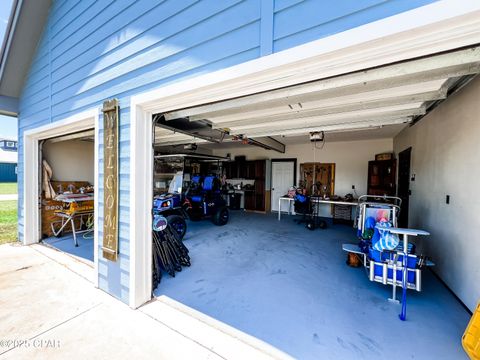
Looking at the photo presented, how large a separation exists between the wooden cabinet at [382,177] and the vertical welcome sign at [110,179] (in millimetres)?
6060

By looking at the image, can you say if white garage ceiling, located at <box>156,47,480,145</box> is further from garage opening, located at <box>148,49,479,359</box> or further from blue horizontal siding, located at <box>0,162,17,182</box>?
blue horizontal siding, located at <box>0,162,17,182</box>

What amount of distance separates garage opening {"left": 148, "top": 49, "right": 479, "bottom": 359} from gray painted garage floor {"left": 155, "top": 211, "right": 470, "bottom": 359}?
0.01 meters

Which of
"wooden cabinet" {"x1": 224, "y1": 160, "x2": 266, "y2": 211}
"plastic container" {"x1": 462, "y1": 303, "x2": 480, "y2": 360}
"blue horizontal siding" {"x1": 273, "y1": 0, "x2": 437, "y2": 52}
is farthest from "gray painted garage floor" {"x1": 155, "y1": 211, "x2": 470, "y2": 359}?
"wooden cabinet" {"x1": 224, "y1": 160, "x2": 266, "y2": 211}

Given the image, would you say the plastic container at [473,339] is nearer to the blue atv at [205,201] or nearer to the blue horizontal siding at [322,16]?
the blue horizontal siding at [322,16]

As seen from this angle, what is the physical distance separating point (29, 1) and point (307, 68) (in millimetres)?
4723

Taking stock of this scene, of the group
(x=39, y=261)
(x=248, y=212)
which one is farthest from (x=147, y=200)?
(x=248, y=212)

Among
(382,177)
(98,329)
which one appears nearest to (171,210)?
(98,329)

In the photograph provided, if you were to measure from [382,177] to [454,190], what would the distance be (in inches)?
136

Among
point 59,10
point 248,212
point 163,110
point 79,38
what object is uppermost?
point 59,10

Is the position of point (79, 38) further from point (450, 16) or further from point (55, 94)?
point (450, 16)

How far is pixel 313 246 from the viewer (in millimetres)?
4039

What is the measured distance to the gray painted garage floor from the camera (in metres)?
1.66

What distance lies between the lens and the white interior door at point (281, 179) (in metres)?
7.50

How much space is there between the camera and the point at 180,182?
496 centimetres
